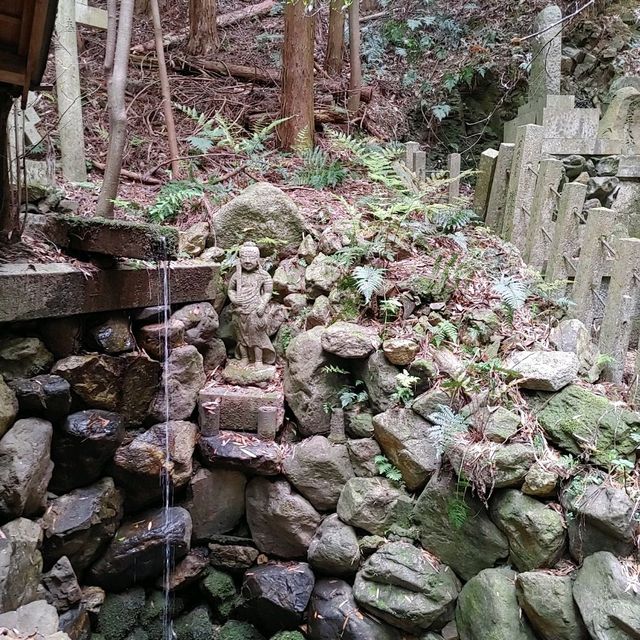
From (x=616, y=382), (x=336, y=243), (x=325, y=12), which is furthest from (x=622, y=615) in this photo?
(x=325, y=12)

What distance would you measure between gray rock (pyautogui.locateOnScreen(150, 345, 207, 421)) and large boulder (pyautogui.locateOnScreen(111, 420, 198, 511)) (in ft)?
0.35

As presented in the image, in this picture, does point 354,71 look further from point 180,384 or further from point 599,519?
point 599,519

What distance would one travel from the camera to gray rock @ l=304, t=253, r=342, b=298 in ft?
17.2

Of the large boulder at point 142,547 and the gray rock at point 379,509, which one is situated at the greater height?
the gray rock at point 379,509

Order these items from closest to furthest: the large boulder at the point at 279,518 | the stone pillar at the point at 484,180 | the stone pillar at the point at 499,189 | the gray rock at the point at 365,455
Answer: the gray rock at the point at 365,455
the large boulder at the point at 279,518
the stone pillar at the point at 499,189
the stone pillar at the point at 484,180

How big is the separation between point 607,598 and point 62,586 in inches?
153

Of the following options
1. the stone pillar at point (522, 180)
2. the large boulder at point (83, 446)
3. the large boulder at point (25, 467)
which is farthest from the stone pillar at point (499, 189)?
the large boulder at point (25, 467)

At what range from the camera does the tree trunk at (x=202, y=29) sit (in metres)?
9.45

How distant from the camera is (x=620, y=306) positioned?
4176mm

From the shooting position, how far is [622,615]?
309 centimetres

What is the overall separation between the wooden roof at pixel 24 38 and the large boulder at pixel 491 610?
4744 mm

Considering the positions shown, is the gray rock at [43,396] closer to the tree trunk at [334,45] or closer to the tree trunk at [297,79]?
the tree trunk at [297,79]

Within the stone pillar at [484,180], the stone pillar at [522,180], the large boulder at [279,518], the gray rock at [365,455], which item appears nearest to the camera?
the gray rock at [365,455]

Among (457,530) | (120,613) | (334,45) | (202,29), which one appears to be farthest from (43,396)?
(334,45)
